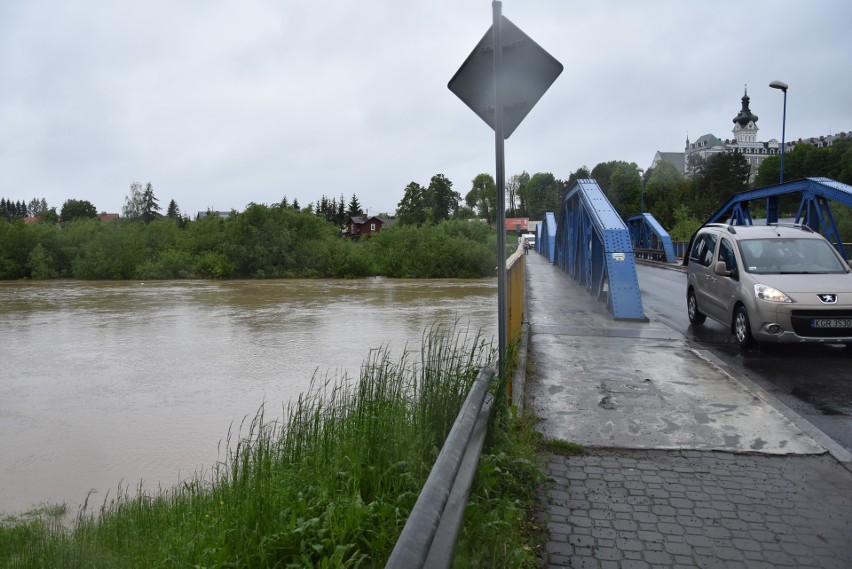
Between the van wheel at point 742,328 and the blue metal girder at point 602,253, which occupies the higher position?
the blue metal girder at point 602,253

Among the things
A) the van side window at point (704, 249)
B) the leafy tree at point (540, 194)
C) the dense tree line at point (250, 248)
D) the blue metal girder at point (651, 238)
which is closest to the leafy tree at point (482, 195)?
the leafy tree at point (540, 194)

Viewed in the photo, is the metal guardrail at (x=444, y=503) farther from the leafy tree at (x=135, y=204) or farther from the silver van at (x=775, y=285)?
the leafy tree at (x=135, y=204)

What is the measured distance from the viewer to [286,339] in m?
17.3

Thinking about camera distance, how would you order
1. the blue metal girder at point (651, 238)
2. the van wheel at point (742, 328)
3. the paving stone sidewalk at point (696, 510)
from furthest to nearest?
the blue metal girder at point (651, 238) < the van wheel at point (742, 328) < the paving stone sidewalk at point (696, 510)

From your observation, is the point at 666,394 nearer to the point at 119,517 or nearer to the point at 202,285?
the point at 119,517

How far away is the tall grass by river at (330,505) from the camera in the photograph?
10.3 ft

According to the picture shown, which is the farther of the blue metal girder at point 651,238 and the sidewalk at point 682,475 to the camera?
the blue metal girder at point 651,238

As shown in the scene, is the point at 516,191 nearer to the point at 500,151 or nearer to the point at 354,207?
the point at 354,207

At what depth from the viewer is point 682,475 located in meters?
4.50

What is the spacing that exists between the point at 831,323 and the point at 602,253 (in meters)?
7.89

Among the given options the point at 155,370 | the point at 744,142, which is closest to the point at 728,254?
the point at 155,370

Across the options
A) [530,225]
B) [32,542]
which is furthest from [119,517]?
Result: [530,225]

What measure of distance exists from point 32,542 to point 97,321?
63.0 feet

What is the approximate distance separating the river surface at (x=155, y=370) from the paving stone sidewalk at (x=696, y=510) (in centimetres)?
277
